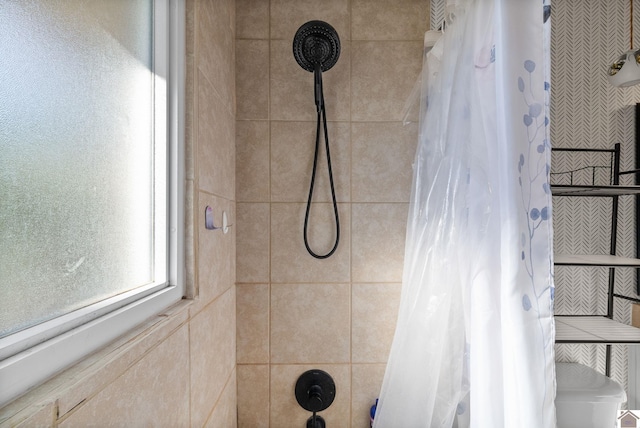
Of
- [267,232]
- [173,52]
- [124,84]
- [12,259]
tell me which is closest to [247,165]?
[267,232]

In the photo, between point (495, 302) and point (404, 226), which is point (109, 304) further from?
point (404, 226)

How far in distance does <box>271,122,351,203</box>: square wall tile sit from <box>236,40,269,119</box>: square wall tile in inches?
3.7

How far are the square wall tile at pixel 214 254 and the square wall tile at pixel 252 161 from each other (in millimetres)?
95

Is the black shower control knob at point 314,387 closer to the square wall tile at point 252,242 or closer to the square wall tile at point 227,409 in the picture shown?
the square wall tile at point 227,409

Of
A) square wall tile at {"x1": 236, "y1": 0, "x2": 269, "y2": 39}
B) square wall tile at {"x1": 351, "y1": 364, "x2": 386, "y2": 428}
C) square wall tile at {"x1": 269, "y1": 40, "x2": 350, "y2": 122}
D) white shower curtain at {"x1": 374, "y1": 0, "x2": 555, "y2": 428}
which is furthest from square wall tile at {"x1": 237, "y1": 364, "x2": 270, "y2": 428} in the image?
square wall tile at {"x1": 236, "y1": 0, "x2": 269, "y2": 39}

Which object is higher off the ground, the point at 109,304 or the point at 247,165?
the point at 247,165

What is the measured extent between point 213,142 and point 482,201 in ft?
2.46

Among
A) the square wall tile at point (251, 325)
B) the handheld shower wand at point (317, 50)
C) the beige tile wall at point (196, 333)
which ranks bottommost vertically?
the square wall tile at point (251, 325)

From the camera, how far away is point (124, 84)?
0.59m

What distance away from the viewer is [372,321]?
1.21m

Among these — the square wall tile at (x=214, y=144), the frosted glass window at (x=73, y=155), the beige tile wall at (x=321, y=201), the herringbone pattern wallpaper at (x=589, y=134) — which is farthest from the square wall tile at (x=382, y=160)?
the frosted glass window at (x=73, y=155)

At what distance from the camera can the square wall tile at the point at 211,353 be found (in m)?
0.78

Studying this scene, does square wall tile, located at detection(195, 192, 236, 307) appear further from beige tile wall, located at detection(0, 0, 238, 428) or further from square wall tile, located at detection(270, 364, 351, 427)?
square wall tile, located at detection(270, 364, 351, 427)

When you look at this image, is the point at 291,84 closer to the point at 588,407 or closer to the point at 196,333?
the point at 196,333
